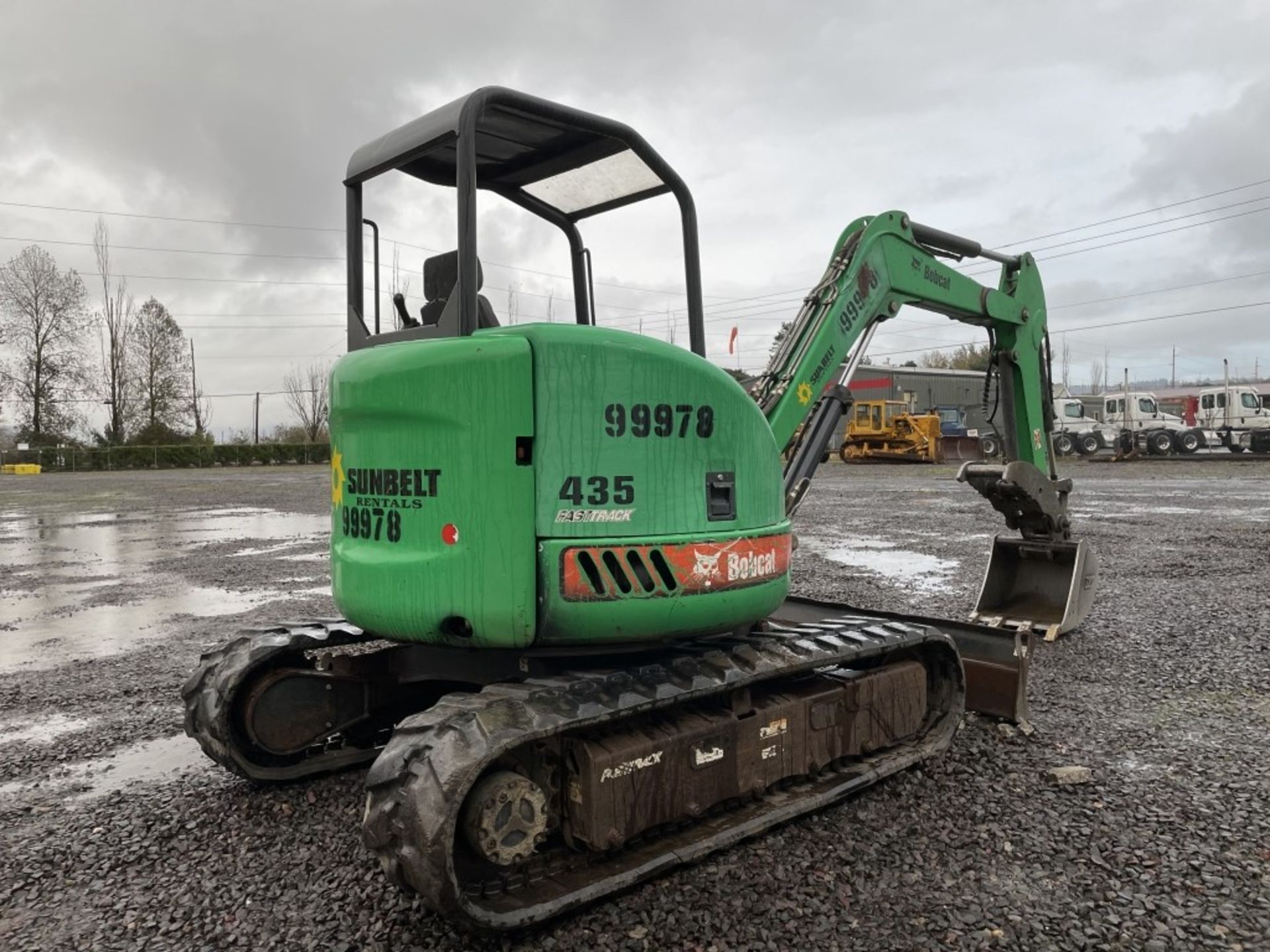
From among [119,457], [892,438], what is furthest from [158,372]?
[892,438]

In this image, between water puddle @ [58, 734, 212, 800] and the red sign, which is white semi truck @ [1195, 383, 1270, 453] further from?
water puddle @ [58, 734, 212, 800]

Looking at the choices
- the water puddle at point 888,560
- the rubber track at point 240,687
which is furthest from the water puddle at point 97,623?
the water puddle at point 888,560

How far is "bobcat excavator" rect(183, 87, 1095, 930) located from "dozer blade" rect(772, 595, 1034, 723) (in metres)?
0.43

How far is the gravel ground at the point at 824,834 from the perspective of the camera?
315cm

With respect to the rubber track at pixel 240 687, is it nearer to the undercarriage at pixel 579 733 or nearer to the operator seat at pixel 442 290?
the undercarriage at pixel 579 733

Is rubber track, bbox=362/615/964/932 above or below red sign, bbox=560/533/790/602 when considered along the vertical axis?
below

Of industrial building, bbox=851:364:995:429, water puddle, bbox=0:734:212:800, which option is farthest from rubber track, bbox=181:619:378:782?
Result: industrial building, bbox=851:364:995:429

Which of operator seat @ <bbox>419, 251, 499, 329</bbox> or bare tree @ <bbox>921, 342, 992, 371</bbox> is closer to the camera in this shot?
operator seat @ <bbox>419, 251, 499, 329</bbox>

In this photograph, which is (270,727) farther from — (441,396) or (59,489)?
(59,489)

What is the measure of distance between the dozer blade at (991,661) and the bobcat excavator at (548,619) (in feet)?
1.40

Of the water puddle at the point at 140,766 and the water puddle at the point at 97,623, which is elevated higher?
the water puddle at the point at 97,623

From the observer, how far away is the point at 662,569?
11.8 ft

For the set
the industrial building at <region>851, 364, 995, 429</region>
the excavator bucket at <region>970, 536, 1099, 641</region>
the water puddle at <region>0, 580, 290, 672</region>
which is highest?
the industrial building at <region>851, 364, 995, 429</region>

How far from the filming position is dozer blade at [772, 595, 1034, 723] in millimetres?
5035
